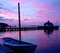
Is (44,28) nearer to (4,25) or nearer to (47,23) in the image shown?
(47,23)

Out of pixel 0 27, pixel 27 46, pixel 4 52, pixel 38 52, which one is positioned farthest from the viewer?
pixel 0 27

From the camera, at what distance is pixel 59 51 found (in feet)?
67.1

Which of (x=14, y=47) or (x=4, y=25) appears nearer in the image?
(x=14, y=47)

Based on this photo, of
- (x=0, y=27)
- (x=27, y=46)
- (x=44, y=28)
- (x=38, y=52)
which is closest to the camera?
(x=27, y=46)

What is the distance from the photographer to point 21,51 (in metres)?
17.1

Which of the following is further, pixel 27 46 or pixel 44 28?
pixel 44 28

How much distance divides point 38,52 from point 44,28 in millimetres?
64961

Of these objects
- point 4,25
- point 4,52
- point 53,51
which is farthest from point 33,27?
point 4,52

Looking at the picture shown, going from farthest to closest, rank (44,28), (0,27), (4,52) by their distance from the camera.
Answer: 1. (44,28)
2. (0,27)
3. (4,52)

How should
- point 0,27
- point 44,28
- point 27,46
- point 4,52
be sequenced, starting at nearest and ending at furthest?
1. point 4,52
2. point 27,46
3. point 0,27
4. point 44,28

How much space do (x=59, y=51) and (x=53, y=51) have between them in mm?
756

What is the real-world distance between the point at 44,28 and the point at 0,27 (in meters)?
25.4

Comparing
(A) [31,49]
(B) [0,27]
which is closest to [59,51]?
(A) [31,49]

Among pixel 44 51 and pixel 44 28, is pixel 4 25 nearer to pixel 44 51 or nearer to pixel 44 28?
pixel 44 28
